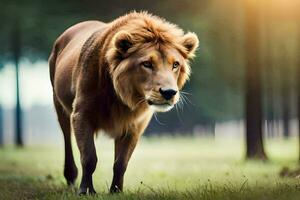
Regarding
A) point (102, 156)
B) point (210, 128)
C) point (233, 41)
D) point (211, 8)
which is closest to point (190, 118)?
point (210, 128)

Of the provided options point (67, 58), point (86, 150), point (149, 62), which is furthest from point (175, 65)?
point (67, 58)

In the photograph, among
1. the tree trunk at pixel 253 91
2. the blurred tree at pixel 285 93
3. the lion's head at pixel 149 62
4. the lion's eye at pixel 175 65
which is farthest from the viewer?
the blurred tree at pixel 285 93

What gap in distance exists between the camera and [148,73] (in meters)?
7.02

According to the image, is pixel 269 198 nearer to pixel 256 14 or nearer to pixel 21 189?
pixel 21 189

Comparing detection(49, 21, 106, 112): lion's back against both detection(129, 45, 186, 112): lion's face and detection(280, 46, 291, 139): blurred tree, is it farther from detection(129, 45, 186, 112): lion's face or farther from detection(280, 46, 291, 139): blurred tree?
detection(280, 46, 291, 139): blurred tree

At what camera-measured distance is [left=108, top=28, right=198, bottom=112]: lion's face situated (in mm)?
6883

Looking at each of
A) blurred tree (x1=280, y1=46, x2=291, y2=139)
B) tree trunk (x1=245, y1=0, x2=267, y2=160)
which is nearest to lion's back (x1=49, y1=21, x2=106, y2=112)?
tree trunk (x1=245, y1=0, x2=267, y2=160)

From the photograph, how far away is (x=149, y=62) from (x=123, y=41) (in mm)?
374

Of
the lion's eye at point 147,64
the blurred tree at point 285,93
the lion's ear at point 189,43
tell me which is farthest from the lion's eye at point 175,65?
the blurred tree at point 285,93

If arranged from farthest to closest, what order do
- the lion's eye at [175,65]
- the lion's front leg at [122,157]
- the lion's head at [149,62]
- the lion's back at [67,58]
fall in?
1. the lion's back at [67,58]
2. the lion's front leg at [122,157]
3. the lion's eye at [175,65]
4. the lion's head at [149,62]

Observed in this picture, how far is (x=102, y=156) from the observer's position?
62.2 feet

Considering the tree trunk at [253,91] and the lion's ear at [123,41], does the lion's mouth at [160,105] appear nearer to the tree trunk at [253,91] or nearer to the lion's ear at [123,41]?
the lion's ear at [123,41]

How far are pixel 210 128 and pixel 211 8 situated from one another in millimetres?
17377

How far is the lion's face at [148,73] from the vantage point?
6.88 meters
